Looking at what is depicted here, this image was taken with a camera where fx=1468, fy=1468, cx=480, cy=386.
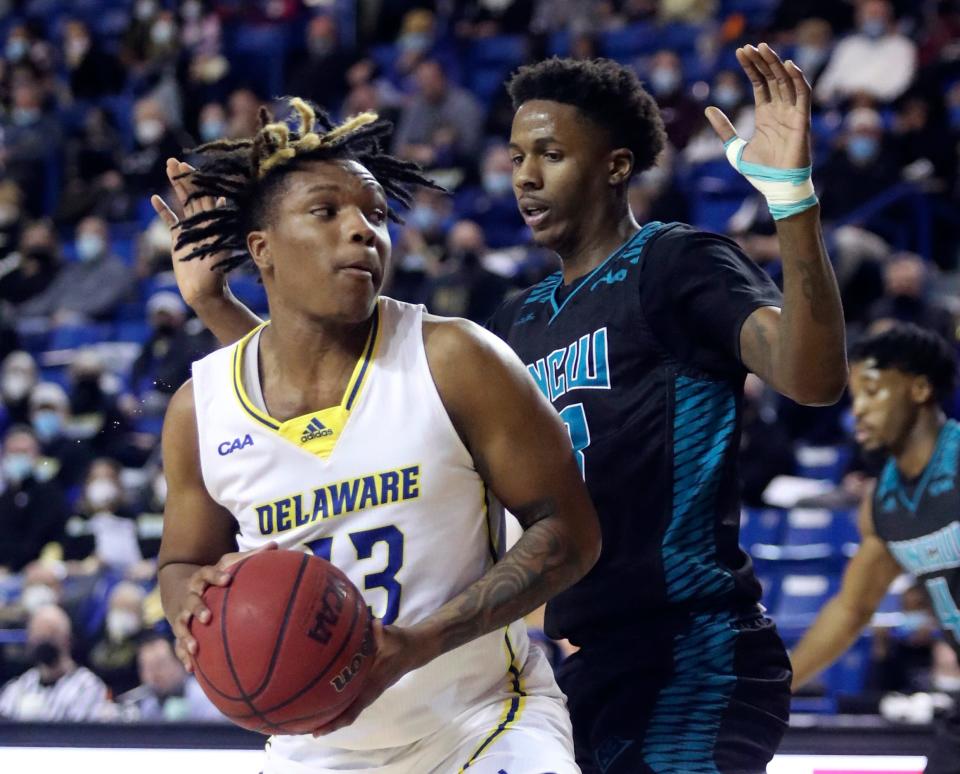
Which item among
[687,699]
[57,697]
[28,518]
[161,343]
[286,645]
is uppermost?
[286,645]

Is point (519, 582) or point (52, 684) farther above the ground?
point (519, 582)

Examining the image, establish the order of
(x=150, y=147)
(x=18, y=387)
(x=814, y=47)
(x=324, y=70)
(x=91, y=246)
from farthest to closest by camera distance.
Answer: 1. (x=150, y=147)
2. (x=324, y=70)
3. (x=91, y=246)
4. (x=18, y=387)
5. (x=814, y=47)

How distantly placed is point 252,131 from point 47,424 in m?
2.78

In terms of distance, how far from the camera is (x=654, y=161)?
3.46 m

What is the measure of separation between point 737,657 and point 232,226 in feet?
4.42

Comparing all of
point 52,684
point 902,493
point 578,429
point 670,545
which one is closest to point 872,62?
point 902,493

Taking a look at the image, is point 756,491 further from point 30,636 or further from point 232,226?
point 232,226

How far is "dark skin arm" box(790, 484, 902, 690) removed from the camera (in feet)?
13.9

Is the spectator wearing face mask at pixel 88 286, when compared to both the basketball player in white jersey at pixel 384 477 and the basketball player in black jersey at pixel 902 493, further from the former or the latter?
the basketball player in white jersey at pixel 384 477

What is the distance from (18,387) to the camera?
1030 cm

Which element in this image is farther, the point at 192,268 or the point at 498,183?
the point at 498,183

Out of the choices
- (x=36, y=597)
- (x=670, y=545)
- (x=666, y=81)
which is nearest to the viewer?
(x=670, y=545)

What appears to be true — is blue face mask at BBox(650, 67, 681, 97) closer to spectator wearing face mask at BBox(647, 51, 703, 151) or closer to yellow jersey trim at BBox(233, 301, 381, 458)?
spectator wearing face mask at BBox(647, 51, 703, 151)

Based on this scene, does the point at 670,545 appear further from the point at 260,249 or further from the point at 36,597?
the point at 36,597
